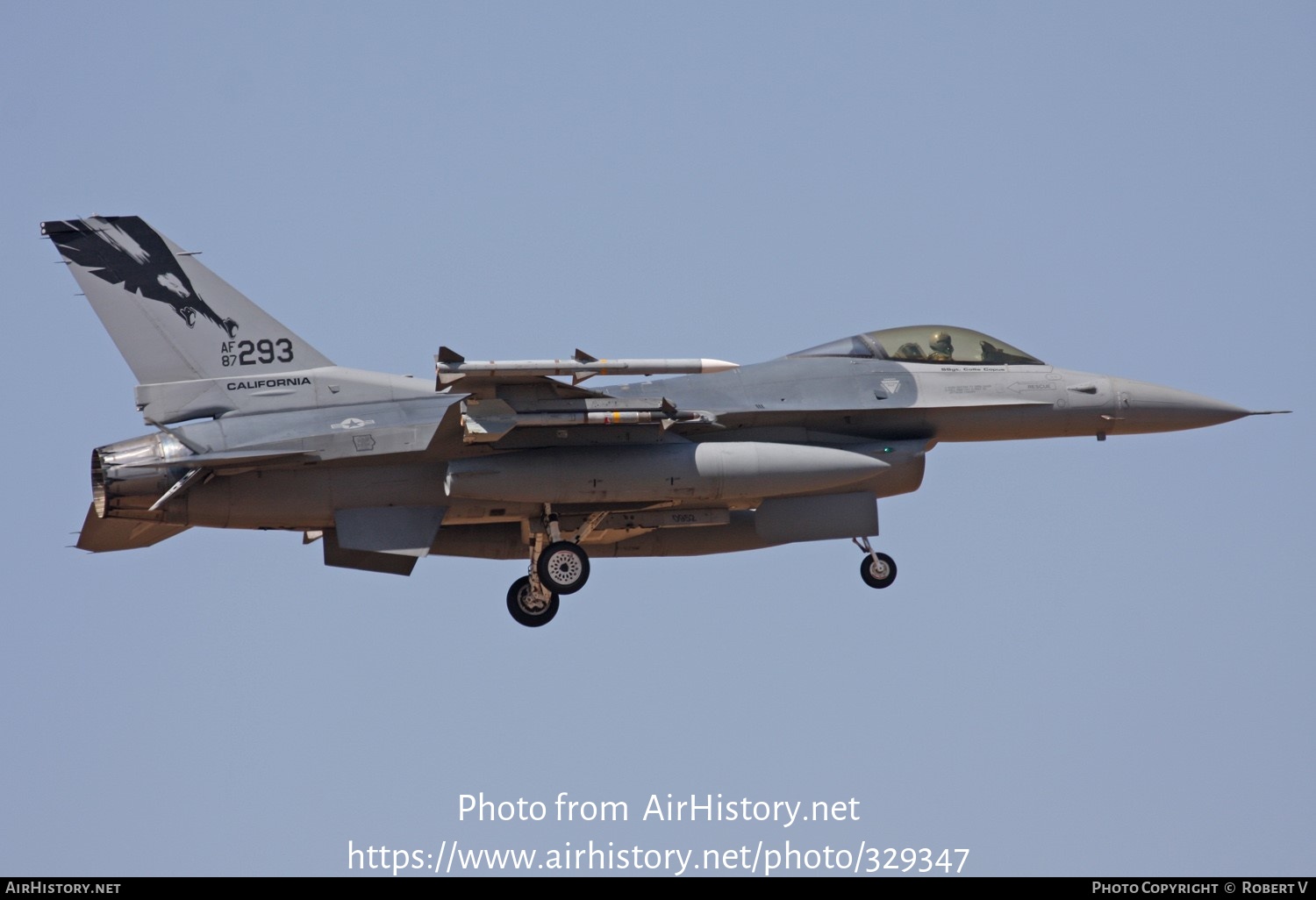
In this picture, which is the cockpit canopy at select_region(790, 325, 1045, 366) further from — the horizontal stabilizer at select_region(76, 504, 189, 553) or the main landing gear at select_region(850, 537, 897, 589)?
the horizontal stabilizer at select_region(76, 504, 189, 553)

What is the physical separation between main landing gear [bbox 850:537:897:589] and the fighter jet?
0.48 meters

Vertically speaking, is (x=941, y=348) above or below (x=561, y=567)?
above

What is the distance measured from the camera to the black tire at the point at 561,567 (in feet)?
68.9

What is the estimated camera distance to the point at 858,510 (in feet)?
70.5

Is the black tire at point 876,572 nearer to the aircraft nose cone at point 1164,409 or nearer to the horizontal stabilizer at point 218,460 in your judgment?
the aircraft nose cone at point 1164,409

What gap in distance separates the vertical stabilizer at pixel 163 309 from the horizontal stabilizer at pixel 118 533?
57.2 inches

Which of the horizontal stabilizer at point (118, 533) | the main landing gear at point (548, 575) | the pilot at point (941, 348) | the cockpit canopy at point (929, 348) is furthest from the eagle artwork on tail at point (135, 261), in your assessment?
the pilot at point (941, 348)

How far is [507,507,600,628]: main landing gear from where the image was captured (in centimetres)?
2102

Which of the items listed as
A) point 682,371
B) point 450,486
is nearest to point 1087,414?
point 682,371

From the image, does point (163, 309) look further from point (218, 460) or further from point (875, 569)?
point (875, 569)

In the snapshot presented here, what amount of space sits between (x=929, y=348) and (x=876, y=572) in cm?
252

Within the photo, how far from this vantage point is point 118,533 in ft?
67.5

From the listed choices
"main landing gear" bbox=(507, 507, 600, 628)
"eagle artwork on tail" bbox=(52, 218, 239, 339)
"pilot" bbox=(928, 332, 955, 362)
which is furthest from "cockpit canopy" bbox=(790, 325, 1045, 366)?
"eagle artwork on tail" bbox=(52, 218, 239, 339)

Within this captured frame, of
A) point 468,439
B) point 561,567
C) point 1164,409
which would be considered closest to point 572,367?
point 468,439
